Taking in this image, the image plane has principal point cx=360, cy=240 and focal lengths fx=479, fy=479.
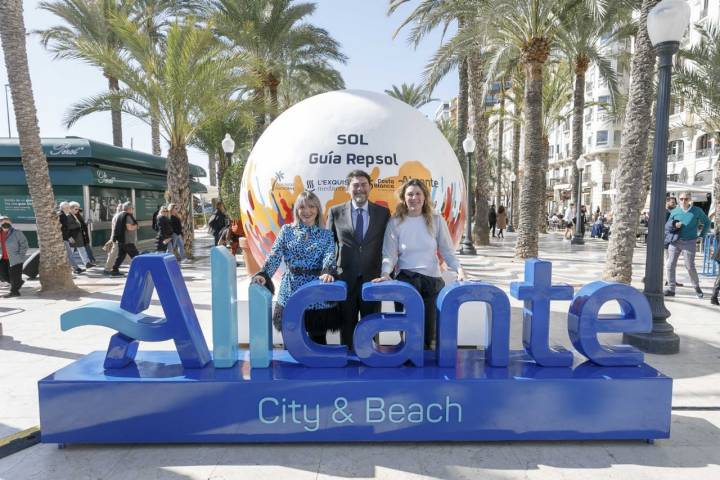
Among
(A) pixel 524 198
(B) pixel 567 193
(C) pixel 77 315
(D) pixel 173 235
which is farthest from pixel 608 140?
(C) pixel 77 315

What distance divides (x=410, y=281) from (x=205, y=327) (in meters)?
3.73

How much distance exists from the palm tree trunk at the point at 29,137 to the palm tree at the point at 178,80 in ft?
14.7

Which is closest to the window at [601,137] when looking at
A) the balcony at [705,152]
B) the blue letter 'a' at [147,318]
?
the balcony at [705,152]

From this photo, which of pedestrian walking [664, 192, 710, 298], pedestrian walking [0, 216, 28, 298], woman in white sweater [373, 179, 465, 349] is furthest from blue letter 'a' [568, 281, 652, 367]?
pedestrian walking [0, 216, 28, 298]

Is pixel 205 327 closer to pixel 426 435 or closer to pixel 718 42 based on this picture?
pixel 426 435

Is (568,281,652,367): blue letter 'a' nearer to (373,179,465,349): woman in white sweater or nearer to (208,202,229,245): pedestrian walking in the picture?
(373,179,465,349): woman in white sweater

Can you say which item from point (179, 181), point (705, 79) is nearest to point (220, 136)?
point (179, 181)

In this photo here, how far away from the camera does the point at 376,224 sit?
12.4 ft

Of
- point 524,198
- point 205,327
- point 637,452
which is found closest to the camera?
point 637,452

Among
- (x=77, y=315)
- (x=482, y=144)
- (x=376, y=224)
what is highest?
(x=482, y=144)

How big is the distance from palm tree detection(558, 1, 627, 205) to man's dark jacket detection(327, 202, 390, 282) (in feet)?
35.4

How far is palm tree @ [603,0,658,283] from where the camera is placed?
7801 mm

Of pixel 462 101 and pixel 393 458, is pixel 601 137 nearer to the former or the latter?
pixel 462 101

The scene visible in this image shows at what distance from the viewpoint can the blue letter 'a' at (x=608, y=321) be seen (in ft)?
11.1
